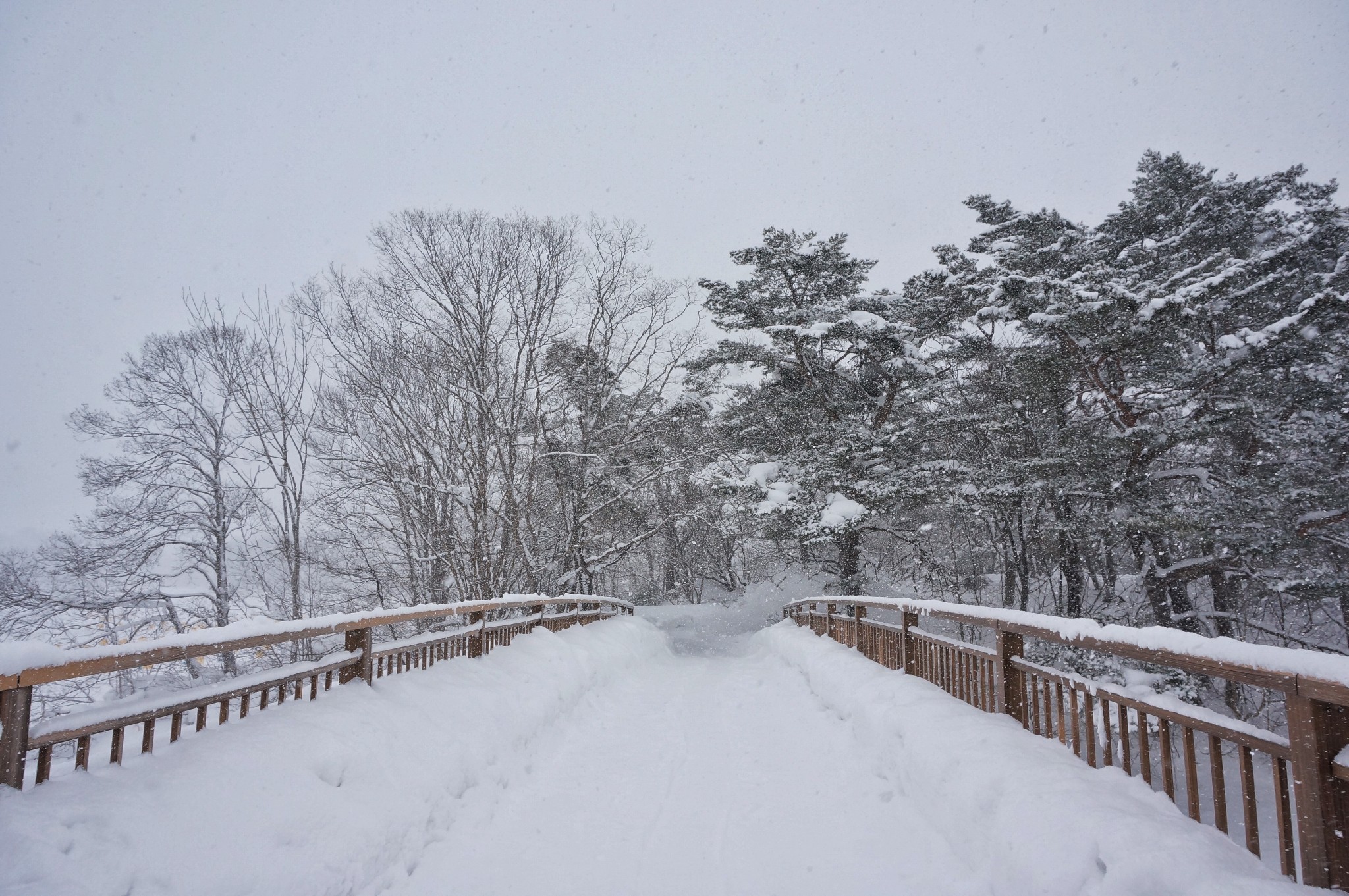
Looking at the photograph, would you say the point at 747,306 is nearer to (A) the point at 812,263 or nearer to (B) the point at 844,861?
(A) the point at 812,263

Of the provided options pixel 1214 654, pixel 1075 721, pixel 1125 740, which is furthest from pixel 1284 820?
pixel 1075 721

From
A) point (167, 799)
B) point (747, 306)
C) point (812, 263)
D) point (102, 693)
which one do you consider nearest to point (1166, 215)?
point (812, 263)

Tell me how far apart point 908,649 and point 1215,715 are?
3.04 metres

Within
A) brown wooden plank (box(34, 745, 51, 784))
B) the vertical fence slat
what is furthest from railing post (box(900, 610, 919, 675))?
brown wooden plank (box(34, 745, 51, 784))

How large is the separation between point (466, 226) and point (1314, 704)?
46.7ft

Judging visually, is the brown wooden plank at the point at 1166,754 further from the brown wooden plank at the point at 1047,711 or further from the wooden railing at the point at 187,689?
the wooden railing at the point at 187,689

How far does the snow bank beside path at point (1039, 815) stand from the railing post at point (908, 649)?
0.90 metres

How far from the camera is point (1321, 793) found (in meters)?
1.73

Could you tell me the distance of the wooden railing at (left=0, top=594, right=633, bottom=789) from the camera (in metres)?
1.89

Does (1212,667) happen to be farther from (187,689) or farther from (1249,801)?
(187,689)

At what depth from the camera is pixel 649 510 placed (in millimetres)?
24062

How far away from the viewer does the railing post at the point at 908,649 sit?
16.8 ft

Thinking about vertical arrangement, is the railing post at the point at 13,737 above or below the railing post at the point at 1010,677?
above

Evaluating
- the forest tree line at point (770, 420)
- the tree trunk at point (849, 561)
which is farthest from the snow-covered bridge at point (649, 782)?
the tree trunk at point (849, 561)
